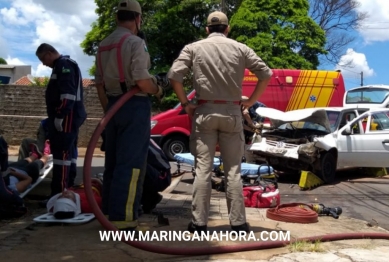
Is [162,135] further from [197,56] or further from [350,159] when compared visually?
[197,56]

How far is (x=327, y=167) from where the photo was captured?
1141 centimetres

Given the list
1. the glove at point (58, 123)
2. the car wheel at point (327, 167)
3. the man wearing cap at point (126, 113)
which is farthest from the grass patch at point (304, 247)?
the car wheel at point (327, 167)

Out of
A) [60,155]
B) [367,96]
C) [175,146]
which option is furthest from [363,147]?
[60,155]

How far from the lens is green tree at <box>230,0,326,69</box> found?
27750 mm

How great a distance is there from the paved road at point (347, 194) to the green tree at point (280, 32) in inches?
615

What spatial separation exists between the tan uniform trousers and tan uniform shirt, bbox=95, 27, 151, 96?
637 mm

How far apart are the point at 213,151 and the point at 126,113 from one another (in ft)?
2.78

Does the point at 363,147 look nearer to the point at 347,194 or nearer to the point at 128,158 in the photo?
the point at 347,194

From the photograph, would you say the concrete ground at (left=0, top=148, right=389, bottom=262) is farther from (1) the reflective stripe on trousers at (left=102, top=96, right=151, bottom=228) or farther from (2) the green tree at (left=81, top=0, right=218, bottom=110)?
(2) the green tree at (left=81, top=0, right=218, bottom=110)

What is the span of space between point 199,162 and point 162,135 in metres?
10.3

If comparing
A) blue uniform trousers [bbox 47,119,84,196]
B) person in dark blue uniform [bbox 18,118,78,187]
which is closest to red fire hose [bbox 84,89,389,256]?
blue uniform trousers [bbox 47,119,84,196]

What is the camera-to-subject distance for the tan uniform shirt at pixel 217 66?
16.2ft

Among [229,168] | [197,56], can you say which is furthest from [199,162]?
[197,56]

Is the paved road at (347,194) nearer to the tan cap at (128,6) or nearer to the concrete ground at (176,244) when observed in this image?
the concrete ground at (176,244)
